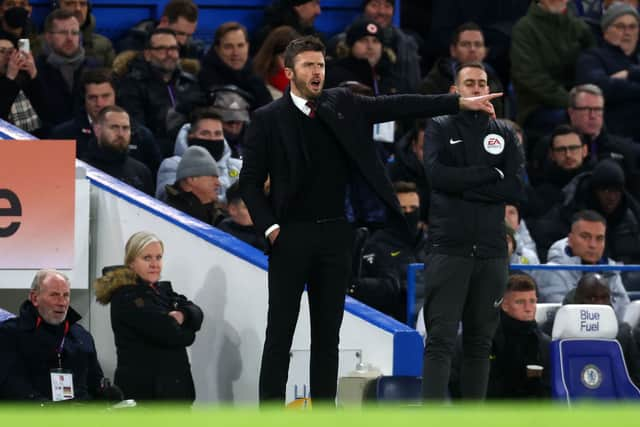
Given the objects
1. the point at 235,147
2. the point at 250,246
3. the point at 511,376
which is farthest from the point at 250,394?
the point at 235,147

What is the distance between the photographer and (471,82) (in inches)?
268

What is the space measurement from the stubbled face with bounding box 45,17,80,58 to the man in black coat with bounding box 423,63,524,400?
14.7 ft

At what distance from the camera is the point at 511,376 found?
8508mm

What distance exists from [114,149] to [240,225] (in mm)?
1110

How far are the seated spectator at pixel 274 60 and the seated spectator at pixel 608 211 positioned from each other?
2.52 m

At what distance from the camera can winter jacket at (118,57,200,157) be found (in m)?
10.7

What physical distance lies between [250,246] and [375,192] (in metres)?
2.32

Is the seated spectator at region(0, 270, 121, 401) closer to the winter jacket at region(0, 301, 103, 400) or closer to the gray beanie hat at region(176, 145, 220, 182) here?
the winter jacket at region(0, 301, 103, 400)

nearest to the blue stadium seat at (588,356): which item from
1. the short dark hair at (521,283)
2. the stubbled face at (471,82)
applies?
the short dark hair at (521,283)

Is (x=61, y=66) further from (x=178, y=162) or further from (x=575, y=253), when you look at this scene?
(x=575, y=253)

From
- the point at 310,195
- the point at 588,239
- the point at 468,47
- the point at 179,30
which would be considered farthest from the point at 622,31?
Result: the point at 310,195

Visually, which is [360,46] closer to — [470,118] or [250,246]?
[250,246]

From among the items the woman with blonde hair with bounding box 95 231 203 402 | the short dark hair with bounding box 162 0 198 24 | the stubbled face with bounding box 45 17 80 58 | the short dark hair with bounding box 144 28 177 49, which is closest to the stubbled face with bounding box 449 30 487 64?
the short dark hair with bounding box 162 0 198 24

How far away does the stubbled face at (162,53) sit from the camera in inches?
425
